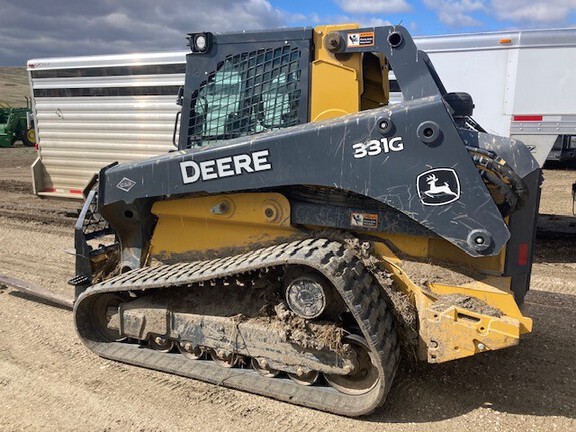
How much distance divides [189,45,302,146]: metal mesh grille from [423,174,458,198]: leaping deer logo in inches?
47.3

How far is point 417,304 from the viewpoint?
3404 mm

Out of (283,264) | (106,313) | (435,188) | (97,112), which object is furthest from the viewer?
(97,112)

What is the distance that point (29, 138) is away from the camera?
23859 millimetres

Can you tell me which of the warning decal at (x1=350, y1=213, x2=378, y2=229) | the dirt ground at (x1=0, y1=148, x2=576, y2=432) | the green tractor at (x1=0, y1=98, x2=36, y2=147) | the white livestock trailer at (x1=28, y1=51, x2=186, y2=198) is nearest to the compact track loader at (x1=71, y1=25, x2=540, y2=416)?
the warning decal at (x1=350, y1=213, x2=378, y2=229)

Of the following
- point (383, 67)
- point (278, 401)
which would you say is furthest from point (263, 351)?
point (383, 67)

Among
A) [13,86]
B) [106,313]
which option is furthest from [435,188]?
[13,86]

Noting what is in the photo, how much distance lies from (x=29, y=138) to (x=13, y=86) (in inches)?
2173

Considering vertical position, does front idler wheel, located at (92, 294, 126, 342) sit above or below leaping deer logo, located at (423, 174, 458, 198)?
below

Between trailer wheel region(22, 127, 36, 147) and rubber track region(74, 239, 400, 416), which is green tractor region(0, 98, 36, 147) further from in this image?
rubber track region(74, 239, 400, 416)

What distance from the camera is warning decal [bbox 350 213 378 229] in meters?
3.50

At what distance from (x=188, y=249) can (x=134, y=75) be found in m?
5.72

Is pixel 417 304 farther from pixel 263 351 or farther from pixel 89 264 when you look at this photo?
pixel 89 264

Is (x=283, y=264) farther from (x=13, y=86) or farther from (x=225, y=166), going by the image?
(x=13, y=86)

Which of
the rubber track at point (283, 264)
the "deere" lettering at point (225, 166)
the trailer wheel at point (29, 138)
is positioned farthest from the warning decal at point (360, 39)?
the trailer wheel at point (29, 138)
